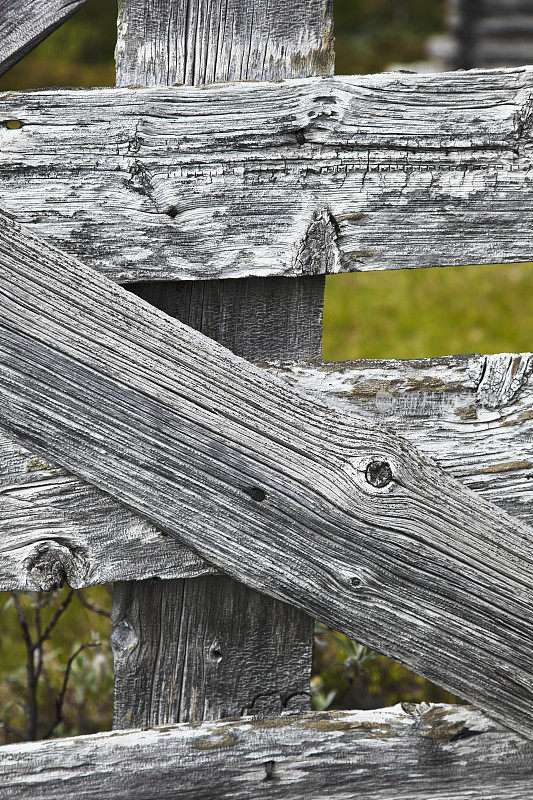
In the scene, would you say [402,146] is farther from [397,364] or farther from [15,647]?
[15,647]

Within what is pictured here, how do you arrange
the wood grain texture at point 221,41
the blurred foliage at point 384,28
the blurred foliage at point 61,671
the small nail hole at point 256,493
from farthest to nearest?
1. the blurred foliage at point 384,28
2. the blurred foliage at point 61,671
3. the small nail hole at point 256,493
4. the wood grain texture at point 221,41

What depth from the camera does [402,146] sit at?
148cm

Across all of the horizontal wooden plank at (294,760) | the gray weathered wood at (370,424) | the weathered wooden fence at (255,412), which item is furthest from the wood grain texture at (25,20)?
the horizontal wooden plank at (294,760)

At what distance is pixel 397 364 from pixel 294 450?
0.90ft

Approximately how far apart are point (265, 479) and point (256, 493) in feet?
0.11

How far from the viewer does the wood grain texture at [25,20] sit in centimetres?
128

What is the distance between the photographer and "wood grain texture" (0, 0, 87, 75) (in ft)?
4.21

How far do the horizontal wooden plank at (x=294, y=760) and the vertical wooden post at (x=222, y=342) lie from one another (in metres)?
0.07

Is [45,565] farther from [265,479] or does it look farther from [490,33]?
[490,33]

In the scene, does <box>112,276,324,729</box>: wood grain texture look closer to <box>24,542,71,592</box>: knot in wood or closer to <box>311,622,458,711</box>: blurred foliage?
<box>24,542,71,592</box>: knot in wood

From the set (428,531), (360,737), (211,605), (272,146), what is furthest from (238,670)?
(272,146)

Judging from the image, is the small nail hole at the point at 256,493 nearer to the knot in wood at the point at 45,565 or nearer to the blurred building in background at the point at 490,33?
the knot in wood at the point at 45,565

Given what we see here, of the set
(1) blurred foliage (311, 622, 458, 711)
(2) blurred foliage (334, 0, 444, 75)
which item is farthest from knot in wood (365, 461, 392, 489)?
(2) blurred foliage (334, 0, 444, 75)

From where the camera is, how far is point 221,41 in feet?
4.72
